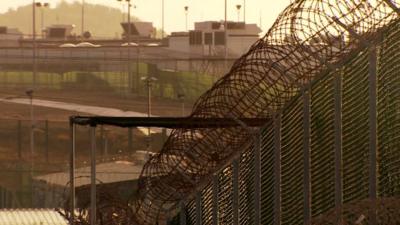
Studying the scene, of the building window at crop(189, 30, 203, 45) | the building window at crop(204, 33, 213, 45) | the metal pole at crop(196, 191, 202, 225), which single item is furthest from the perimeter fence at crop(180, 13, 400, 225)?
the building window at crop(204, 33, 213, 45)

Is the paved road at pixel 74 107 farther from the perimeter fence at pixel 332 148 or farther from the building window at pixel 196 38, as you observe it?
the perimeter fence at pixel 332 148

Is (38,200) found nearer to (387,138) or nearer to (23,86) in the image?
(387,138)

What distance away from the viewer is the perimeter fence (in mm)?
9305

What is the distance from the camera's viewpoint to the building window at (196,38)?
9731cm

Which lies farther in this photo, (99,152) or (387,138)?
(99,152)

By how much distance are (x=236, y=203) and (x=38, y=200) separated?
28551 mm

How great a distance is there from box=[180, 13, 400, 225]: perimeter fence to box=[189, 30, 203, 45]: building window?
84.7 m

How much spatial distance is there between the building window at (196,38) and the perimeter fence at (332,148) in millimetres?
84739

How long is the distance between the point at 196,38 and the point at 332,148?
87202 mm

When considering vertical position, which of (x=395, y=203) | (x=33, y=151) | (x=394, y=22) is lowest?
(x=33, y=151)

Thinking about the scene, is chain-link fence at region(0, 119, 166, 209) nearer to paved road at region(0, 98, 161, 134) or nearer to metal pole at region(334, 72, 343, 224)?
paved road at region(0, 98, 161, 134)

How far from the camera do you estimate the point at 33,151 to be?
5812cm

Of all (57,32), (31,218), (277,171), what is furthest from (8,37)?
(277,171)

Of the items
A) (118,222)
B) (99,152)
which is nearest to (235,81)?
(118,222)
